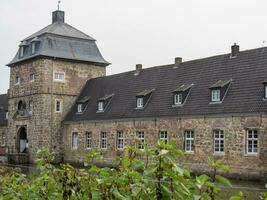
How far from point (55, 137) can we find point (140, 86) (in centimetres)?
875

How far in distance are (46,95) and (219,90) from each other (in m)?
16.0

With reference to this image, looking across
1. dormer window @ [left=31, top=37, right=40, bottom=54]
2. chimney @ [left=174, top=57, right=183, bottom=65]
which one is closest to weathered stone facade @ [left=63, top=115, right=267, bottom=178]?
chimney @ [left=174, top=57, right=183, bottom=65]

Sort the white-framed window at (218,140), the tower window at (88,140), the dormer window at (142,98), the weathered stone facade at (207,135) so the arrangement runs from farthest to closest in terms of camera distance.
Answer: the tower window at (88,140) → the dormer window at (142,98) → the white-framed window at (218,140) → the weathered stone facade at (207,135)

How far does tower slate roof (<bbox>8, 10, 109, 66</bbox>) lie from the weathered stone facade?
9.00 meters

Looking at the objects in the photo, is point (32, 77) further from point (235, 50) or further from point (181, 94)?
point (235, 50)

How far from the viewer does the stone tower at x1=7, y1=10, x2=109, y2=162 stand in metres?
36.3

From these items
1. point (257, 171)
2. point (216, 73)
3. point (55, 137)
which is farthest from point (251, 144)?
point (55, 137)

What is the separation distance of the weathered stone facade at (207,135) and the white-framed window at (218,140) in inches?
6.4

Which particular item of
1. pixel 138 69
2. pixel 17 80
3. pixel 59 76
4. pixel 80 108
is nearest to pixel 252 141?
pixel 138 69

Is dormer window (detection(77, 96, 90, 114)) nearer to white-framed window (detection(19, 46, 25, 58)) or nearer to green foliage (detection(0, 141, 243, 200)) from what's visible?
white-framed window (detection(19, 46, 25, 58))

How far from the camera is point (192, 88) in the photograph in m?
27.2

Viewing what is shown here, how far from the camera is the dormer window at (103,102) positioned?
32969 millimetres

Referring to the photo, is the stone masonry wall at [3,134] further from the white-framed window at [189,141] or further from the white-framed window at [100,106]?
the white-framed window at [189,141]

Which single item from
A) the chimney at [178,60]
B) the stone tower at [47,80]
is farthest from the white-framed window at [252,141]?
the stone tower at [47,80]
